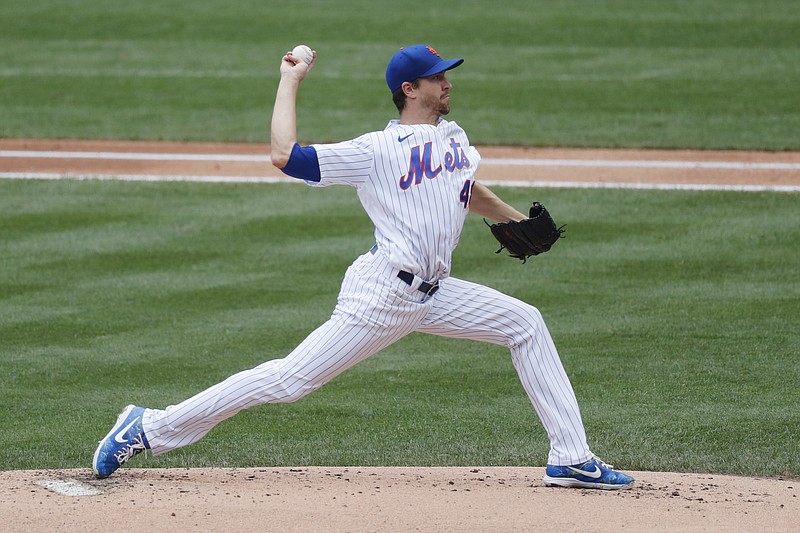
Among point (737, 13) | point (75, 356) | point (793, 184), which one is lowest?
point (75, 356)

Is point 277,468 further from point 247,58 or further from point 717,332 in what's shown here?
point 247,58

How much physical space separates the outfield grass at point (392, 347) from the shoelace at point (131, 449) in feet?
2.46

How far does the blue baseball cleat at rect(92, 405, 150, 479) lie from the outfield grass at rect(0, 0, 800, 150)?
31.2ft

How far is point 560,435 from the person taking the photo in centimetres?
471

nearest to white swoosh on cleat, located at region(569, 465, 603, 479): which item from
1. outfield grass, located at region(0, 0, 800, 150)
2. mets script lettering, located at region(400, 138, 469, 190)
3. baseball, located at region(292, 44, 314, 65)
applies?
mets script lettering, located at region(400, 138, 469, 190)

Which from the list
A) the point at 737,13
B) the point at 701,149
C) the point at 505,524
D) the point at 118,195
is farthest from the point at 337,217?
the point at 737,13

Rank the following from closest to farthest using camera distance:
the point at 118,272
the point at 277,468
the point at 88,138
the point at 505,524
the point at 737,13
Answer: the point at 505,524
the point at 277,468
the point at 118,272
the point at 88,138
the point at 737,13

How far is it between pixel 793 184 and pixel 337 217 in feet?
13.9

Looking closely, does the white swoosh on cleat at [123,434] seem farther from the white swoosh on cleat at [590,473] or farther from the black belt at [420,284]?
the white swoosh on cleat at [590,473]

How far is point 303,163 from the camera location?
4387 mm

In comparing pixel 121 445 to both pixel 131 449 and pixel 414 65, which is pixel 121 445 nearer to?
pixel 131 449

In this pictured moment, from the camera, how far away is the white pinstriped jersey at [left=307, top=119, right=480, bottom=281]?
14.7 feet

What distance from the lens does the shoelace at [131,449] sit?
15.3 feet

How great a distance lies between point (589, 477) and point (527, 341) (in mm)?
552
